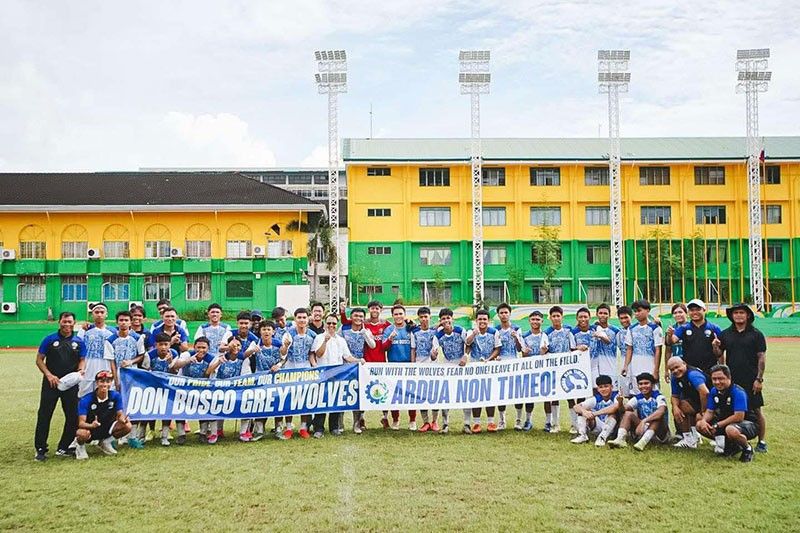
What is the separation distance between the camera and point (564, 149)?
149 ft

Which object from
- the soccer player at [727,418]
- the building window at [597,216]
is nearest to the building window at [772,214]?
the building window at [597,216]

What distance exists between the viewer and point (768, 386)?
1474cm

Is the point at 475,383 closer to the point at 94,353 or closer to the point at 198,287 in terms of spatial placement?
the point at 94,353

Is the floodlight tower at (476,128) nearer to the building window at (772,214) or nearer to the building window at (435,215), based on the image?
the building window at (435,215)

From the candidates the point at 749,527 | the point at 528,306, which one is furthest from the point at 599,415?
the point at 528,306

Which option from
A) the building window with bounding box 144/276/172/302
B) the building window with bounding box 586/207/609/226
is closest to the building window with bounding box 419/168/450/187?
the building window with bounding box 586/207/609/226

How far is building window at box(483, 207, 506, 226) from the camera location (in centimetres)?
4391

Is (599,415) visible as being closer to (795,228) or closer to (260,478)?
(260,478)

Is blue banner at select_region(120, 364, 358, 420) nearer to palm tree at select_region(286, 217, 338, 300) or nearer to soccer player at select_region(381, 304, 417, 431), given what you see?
soccer player at select_region(381, 304, 417, 431)

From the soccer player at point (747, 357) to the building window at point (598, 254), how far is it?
35761 mm

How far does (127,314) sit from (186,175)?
118 feet

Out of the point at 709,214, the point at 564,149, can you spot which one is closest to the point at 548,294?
the point at 564,149

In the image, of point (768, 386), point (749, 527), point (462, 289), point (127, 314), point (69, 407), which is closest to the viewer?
point (749, 527)

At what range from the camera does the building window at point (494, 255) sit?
144ft
